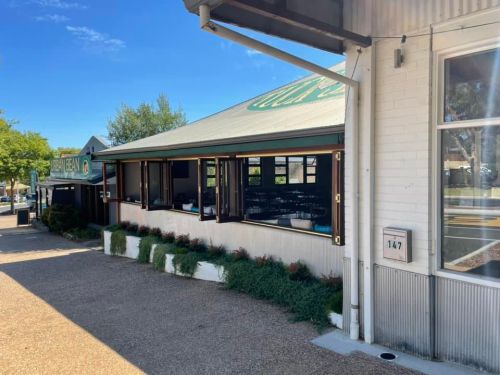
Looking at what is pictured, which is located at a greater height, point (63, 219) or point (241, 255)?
point (241, 255)

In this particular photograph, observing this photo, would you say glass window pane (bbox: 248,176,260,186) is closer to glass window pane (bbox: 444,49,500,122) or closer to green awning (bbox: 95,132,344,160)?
green awning (bbox: 95,132,344,160)

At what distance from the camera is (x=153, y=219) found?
1063 centimetres

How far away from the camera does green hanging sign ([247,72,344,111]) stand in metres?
7.58

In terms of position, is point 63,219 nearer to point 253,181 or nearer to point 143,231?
point 143,231

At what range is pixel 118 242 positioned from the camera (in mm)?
10773

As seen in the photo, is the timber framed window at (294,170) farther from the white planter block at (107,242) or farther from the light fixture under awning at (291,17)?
the light fixture under awning at (291,17)

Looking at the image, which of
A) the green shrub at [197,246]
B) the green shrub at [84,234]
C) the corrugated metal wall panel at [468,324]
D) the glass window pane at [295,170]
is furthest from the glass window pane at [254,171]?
the corrugated metal wall panel at [468,324]

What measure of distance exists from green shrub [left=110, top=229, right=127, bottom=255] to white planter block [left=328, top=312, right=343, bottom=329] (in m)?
6.98

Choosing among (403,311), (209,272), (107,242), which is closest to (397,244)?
(403,311)

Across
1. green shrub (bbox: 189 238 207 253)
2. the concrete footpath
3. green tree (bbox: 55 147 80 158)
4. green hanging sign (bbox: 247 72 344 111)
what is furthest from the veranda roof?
green tree (bbox: 55 147 80 158)

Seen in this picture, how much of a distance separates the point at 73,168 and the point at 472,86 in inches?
635

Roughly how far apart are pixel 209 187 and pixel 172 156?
2874 millimetres

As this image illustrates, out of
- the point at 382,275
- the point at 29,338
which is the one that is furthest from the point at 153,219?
the point at 382,275

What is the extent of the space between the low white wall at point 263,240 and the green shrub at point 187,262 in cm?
64
